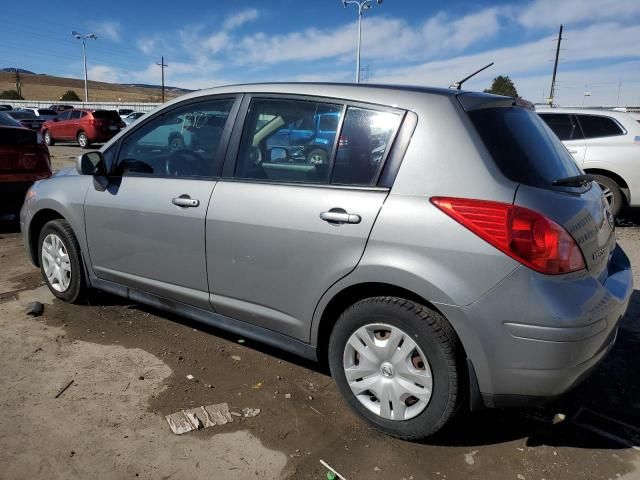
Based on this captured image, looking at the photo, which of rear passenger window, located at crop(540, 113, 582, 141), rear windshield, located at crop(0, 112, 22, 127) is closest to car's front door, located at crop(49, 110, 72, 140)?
rear windshield, located at crop(0, 112, 22, 127)

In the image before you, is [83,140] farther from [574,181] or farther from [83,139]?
[574,181]

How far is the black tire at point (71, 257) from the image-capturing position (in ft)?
13.1

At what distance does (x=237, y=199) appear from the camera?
295 centimetres

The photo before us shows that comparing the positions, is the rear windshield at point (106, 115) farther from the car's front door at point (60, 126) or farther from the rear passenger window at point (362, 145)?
the rear passenger window at point (362, 145)

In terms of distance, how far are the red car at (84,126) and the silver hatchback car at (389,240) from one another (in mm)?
20317

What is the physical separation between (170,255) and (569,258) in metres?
2.29

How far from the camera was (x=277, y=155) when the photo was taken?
2.98 m

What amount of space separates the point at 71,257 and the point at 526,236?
3.36 metres

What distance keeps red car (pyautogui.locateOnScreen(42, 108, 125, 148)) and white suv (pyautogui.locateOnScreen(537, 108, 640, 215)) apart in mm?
18810

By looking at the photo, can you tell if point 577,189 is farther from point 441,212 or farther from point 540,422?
point 540,422

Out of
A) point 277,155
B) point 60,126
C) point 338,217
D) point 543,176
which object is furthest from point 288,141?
point 60,126

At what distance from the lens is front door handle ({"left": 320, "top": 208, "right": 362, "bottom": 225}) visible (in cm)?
249

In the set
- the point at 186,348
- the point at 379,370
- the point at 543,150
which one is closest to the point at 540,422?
the point at 379,370

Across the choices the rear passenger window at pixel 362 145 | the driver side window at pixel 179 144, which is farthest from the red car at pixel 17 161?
the rear passenger window at pixel 362 145
